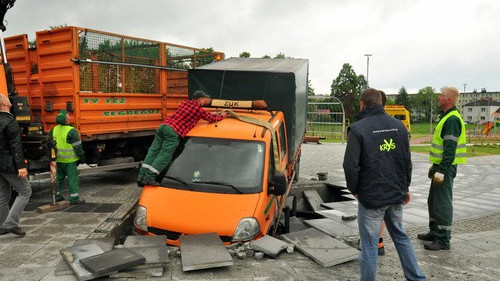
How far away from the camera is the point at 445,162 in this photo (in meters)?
4.99

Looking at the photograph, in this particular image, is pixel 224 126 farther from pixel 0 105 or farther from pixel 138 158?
pixel 138 158

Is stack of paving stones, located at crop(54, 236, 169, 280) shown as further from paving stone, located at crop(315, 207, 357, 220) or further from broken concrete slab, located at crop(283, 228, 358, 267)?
paving stone, located at crop(315, 207, 357, 220)

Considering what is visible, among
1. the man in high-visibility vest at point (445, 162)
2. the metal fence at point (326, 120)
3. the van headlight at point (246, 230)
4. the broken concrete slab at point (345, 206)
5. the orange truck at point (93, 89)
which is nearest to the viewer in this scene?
the van headlight at point (246, 230)

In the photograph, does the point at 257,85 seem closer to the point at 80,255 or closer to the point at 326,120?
the point at 80,255

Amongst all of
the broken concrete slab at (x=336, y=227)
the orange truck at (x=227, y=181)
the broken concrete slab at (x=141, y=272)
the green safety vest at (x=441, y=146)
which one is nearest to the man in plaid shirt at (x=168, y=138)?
the orange truck at (x=227, y=181)

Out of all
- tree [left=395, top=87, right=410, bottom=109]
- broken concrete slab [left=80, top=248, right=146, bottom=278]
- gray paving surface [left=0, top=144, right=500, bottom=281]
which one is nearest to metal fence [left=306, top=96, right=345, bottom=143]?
gray paving surface [left=0, top=144, right=500, bottom=281]

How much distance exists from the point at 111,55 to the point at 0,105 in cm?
359

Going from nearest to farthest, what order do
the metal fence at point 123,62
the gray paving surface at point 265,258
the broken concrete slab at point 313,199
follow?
the gray paving surface at point 265,258 → the metal fence at point 123,62 → the broken concrete slab at point 313,199

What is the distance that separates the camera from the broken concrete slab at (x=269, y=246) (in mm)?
4219

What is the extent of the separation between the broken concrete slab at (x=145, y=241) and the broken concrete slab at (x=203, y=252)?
0.80 feet

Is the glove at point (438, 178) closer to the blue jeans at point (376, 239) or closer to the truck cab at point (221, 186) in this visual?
the blue jeans at point (376, 239)

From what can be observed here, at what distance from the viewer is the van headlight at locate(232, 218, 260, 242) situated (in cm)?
458

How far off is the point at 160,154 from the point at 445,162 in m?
3.58

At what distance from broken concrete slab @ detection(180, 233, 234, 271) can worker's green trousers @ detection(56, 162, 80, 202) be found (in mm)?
3562
